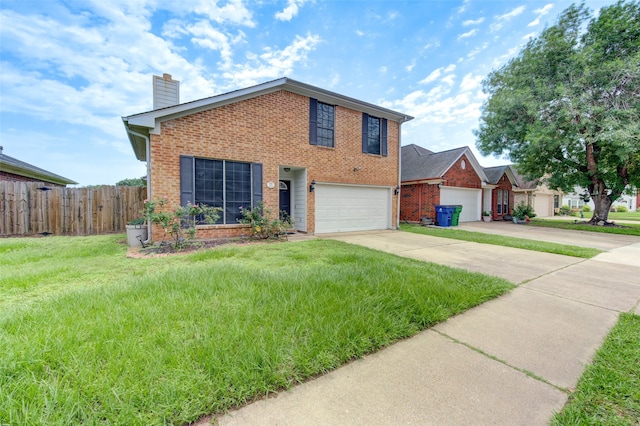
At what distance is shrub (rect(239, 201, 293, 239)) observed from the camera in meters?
7.90

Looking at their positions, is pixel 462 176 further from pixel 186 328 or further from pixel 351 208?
pixel 186 328

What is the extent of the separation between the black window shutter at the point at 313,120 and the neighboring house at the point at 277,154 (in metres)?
0.04

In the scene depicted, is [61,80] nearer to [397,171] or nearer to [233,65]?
[233,65]

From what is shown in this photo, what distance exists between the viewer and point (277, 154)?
8.71m

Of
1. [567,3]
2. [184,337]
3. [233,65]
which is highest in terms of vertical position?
[567,3]

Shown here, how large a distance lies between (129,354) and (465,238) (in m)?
9.47

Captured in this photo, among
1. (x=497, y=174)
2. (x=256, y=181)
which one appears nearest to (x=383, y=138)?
(x=256, y=181)

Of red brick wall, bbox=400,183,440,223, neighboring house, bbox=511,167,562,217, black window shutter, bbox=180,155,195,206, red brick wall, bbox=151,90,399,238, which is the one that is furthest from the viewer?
neighboring house, bbox=511,167,562,217

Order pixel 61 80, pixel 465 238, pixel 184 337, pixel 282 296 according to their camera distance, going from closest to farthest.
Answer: pixel 184 337 < pixel 282 296 < pixel 465 238 < pixel 61 80

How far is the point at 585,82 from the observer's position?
37.8 ft

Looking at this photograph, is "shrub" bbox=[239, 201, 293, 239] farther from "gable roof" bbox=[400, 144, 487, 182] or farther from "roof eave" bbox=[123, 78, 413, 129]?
"gable roof" bbox=[400, 144, 487, 182]

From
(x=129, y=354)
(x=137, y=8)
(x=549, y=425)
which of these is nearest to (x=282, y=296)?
(x=129, y=354)

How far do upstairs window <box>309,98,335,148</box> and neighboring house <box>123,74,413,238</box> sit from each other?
0.04 metres

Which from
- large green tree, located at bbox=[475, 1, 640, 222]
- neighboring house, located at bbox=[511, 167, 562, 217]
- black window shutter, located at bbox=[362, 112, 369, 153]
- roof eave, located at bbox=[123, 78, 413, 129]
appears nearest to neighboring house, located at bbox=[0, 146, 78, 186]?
roof eave, located at bbox=[123, 78, 413, 129]
